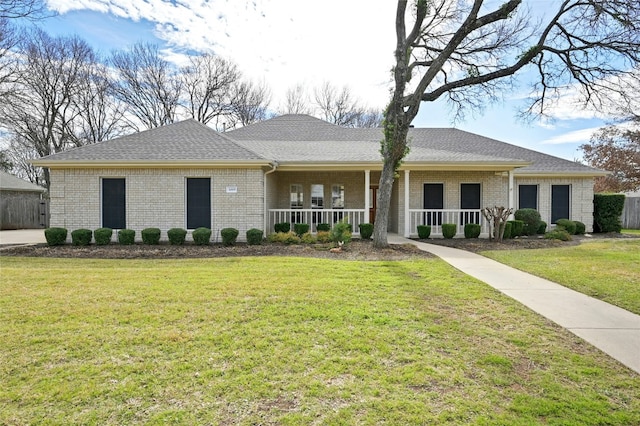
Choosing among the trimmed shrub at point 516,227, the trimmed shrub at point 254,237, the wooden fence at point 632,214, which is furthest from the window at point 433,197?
the wooden fence at point 632,214

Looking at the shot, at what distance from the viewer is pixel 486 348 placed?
3678mm

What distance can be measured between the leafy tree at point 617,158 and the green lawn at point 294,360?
26939 millimetres

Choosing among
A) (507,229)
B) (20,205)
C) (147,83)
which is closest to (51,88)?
(147,83)

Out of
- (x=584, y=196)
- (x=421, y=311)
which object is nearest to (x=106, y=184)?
(x=421, y=311)

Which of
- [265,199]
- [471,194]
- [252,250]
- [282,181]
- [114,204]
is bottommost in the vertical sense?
[252,250]

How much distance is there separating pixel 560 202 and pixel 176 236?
16622 mm

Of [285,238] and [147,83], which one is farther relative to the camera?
[147,83]

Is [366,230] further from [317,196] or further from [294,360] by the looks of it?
[294,360]

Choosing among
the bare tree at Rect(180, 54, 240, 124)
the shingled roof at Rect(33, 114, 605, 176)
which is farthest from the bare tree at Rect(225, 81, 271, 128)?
the shingled roof at Rect(33, 114, 605, 176)

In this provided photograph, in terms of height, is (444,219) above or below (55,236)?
above

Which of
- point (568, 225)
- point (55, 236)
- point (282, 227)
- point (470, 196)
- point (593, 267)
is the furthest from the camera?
point (470, 196)

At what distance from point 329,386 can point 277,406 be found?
48cm

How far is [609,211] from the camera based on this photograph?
16.3 metres

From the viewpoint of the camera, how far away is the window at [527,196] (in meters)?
16.3
